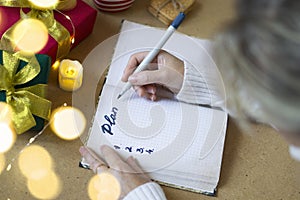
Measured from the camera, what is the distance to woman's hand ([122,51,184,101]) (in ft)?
2.92

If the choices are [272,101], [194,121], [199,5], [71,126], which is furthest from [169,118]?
[272,101]

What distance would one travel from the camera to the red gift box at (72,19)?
0.88 meters

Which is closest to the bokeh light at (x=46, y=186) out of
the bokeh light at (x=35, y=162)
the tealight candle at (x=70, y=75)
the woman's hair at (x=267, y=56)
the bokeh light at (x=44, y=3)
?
the bokeh light at (x=35, y=162)

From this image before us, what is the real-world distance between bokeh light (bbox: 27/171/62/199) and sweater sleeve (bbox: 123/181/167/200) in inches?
4.2

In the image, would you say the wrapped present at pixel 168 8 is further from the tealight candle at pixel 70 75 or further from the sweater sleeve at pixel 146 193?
the sweater sleeve at pixel 146 193

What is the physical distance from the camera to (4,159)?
2.74 ft

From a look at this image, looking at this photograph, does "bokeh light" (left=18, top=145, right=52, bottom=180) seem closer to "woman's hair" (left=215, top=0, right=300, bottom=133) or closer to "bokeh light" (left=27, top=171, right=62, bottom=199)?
"bokeh light" (left=27, top=171, right=62, bottom=199)

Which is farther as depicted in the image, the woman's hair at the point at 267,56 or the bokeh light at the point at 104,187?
the bokeh light at the point at 104,187

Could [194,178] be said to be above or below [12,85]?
below

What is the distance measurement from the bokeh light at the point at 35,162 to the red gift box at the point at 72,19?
154 mm

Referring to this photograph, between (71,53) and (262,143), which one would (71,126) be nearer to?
(71,53)

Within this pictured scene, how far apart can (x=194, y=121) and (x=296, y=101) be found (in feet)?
1.37

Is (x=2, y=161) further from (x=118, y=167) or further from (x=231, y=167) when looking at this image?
(x=231, y=167)

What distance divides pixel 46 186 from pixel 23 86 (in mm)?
153
